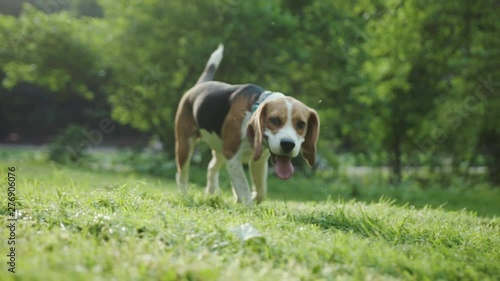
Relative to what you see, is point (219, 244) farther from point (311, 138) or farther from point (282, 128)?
point (311, 138)

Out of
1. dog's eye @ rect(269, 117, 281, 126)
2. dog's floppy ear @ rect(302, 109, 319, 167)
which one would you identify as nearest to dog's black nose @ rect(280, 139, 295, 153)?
dog's eye @ rect(269, 117, 281, 126)

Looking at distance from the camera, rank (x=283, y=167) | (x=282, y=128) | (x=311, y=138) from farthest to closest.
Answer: (x=311, y=138) → (x=283, y=167) → (x=282, y=128)

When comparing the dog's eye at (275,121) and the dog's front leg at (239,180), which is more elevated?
the dog's eye at (275,121)

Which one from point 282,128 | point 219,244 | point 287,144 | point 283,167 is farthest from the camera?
point 283,167

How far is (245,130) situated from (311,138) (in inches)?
24.6

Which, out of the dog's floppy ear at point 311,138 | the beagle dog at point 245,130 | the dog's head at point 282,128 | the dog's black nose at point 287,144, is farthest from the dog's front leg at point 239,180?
the dog's black nose at point 287,144

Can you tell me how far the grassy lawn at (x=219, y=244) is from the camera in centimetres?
265

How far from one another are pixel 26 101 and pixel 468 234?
92.1ft

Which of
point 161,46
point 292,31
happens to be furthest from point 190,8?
point 292,31

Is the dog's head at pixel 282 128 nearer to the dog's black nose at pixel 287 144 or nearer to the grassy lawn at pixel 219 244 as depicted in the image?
the dog's black nose at pixel 287 144

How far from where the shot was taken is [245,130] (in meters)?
5.27

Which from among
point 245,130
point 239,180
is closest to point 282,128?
point 245,130

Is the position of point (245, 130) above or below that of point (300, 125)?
below

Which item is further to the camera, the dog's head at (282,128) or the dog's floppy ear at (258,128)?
the dog's floppy ear at (258,128)
